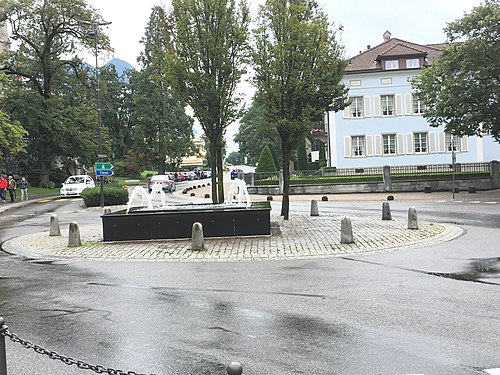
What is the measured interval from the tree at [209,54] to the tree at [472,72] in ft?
53.9

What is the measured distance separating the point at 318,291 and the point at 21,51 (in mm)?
49700

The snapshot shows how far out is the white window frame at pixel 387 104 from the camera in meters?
50.7

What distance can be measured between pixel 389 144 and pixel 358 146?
118 inches

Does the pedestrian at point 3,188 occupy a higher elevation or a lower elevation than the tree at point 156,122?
lower

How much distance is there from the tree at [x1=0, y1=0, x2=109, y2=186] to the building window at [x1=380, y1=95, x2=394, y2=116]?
26.3m

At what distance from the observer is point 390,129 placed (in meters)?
50.7

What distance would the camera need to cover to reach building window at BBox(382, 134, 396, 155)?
167 ft

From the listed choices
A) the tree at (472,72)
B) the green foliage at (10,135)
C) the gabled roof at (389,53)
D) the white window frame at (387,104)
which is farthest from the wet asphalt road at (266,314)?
the gabled roof at (389,53)

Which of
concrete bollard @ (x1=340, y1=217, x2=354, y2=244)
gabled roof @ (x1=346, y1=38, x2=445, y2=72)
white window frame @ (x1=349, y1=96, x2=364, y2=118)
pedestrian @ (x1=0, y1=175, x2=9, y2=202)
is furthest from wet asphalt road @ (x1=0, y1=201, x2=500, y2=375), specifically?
gabled roof @ (x1=346, y1=38, x2=445, y2=72)

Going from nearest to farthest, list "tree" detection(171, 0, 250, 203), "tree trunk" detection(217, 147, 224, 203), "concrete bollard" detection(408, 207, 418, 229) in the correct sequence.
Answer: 1. "concrete bollard" detection(408, 207, 418, 229)
2. "tree" detection(171, 0, 250, 203)
3. "tree trunk" detection(217, 147, 224, 203)

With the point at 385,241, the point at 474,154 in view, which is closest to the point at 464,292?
the point at 385,241

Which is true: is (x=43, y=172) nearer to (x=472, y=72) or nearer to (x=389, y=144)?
(x=389, y=144)

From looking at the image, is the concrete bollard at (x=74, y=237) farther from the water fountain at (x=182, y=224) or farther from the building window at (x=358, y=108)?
the building window at (x=358, y=108)

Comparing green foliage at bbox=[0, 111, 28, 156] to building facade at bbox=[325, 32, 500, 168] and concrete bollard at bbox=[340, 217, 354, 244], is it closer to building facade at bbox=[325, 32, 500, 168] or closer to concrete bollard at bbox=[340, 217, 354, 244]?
building facade at bbox=[325, 32, 500, 168]
